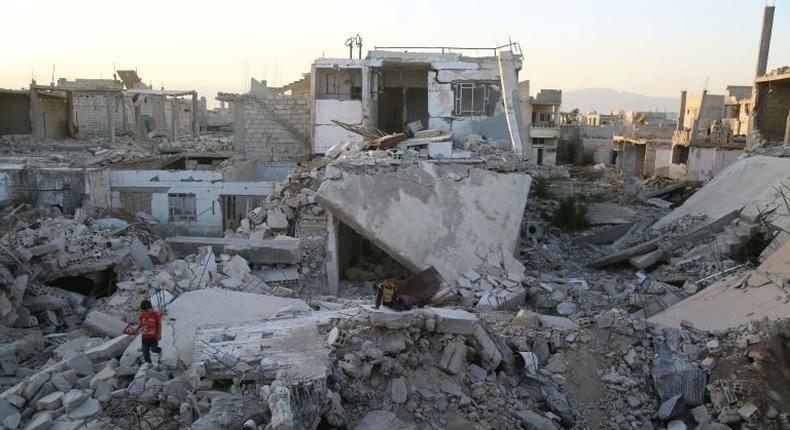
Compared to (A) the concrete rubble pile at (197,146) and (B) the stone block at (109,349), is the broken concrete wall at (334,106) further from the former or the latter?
(B) the stone block at (109,349)

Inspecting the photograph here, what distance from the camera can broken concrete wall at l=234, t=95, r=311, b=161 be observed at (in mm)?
19828

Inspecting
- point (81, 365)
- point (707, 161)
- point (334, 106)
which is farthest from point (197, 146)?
point (707, 161)

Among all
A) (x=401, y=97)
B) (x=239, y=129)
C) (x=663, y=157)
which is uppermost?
(x=401, y=97)

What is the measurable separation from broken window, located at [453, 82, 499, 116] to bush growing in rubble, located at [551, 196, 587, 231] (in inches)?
161

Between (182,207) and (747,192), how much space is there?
43.1 ft

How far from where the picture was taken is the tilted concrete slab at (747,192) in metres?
11.5

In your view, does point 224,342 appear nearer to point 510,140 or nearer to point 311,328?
point 311,328

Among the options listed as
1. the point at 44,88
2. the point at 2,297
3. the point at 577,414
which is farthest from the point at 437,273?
the point at 44,88

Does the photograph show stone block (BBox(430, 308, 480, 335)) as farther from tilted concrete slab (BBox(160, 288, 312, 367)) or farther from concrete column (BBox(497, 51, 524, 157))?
concrete column (BBox(497, 51, 524, 157))

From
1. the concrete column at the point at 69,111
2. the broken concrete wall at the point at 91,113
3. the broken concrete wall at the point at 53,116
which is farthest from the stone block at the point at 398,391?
the broken concrete wall at the point at 91,113

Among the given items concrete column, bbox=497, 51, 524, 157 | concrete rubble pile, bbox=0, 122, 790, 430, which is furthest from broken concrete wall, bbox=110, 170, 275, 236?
concrete column, bbox=497, 51, 524, 157

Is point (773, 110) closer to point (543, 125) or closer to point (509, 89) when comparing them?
point (509, 89)

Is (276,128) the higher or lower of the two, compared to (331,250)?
higher

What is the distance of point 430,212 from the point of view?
36.6ft
